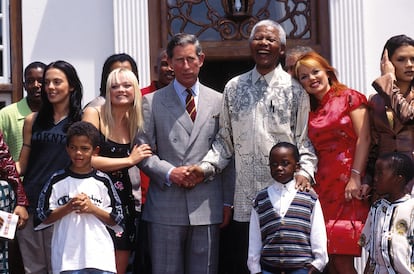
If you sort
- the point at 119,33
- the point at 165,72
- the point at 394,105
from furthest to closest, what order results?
the point at 119,33 → the point at 165,72 → the point at 394,105

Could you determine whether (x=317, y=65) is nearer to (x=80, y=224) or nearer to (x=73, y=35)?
(x=80, y=224)

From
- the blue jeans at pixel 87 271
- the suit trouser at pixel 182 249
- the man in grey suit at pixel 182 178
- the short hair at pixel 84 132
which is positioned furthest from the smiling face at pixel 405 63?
the blue jeans at pixel 87 271

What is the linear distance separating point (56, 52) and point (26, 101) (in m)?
1.18

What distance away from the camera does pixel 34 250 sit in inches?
206

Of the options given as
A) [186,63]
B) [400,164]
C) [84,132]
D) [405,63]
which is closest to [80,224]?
[84,132]

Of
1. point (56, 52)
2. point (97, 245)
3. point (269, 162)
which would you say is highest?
point (56, 52)

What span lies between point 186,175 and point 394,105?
132cm

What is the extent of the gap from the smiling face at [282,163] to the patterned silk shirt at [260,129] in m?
0.22

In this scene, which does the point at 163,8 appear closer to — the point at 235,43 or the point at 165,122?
the point at 235,43

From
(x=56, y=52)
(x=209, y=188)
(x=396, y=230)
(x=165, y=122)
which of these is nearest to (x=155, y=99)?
(x=165, y=122)

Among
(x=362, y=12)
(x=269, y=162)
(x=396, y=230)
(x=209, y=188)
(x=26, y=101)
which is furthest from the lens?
(x=362, y=12)

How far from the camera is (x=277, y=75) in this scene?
496 cm

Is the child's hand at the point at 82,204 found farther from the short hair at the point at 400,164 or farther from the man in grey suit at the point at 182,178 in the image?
the short hair at the point at 400,164

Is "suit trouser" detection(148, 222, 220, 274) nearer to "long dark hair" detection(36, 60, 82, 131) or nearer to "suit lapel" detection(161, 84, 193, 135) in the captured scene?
"suit lapel" detection(161, 84, 193, 135)
